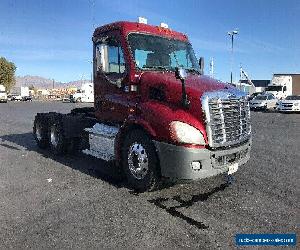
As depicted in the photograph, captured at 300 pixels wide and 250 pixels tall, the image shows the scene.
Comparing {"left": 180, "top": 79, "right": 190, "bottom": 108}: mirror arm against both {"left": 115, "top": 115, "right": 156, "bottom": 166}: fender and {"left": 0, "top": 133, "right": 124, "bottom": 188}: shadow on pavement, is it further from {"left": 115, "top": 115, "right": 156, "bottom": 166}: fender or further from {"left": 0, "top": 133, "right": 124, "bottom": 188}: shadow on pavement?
{"left": 0, "top": 133, "right": 124, "bottom": 188}: shadow on pavement

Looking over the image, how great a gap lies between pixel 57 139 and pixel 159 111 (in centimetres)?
485

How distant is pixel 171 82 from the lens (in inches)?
254

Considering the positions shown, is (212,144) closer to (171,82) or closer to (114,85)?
(171,82)

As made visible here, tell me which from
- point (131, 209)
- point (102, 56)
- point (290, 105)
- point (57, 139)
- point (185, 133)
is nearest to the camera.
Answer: point (131, 209)

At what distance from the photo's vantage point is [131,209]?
5707mm

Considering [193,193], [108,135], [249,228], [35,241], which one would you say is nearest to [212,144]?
[193,193]

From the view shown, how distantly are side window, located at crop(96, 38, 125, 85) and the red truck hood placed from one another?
24.9 inches

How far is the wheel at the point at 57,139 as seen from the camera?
9.77 meters

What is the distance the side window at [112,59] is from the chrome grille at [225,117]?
7.20 ft

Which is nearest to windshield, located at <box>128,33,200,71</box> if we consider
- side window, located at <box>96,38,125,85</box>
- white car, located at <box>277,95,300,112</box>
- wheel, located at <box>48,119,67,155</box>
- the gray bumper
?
side window, located at <box>96,38,125,85</box>

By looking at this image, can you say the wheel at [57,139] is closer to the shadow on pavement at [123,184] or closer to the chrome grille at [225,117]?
the shadow on pavement at [123,184]

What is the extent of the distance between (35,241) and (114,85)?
396cm

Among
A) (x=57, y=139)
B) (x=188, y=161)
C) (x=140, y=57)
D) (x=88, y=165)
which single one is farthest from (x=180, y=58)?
(x=57, y=139)

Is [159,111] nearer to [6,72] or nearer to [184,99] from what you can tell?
[184,99]
